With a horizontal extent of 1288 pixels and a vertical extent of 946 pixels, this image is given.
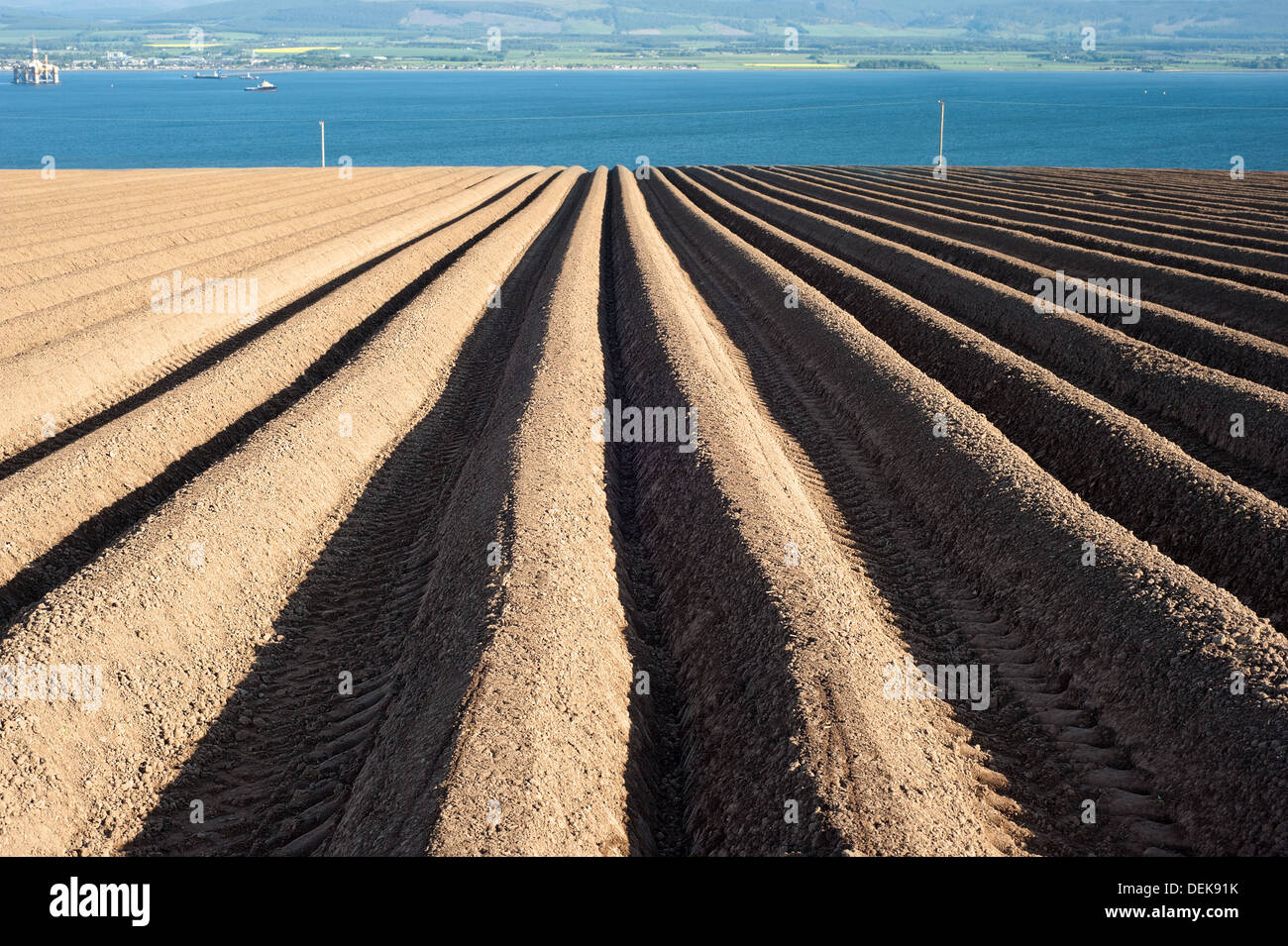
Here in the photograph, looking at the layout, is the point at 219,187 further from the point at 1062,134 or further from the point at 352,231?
the point at 1062,134

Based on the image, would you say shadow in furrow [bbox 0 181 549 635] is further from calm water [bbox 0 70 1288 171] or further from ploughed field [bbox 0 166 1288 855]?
calm water [bbox 0 70 1288 171]

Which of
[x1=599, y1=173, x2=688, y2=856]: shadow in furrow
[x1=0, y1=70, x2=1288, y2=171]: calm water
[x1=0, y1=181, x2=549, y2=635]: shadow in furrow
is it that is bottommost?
[x1=599, y1=173, x2=688, y2=856]: shadow in furrow

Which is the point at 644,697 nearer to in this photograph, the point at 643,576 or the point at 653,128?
the point at 643,576

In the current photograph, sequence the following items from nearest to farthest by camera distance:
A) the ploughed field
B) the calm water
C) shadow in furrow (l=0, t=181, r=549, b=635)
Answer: the ploughed field
shadow in furrow (l=0, t=181, r=549, b=635)
the calm water

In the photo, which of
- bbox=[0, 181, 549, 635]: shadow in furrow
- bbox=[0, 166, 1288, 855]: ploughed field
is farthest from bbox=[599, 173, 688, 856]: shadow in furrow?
bbox=[0, 181, 549, 635]: shadow in furrow

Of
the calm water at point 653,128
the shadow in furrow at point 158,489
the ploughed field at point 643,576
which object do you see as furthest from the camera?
the calm water at point 653,128

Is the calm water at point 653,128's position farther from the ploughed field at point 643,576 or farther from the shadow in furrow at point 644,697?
the shadow in furrow at point 644,697

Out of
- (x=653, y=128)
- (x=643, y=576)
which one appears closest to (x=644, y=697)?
(x=643, y=576)

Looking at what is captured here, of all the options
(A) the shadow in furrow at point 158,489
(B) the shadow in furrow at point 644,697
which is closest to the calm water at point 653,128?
(A) the shadow in furrow at point 158,489
